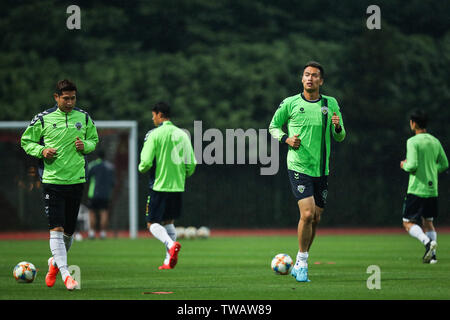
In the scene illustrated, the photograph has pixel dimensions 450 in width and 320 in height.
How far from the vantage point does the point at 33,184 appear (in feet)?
95.6

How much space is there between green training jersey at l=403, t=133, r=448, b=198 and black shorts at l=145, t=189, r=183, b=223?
374cm

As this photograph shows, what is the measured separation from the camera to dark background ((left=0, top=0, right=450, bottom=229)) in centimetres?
3797

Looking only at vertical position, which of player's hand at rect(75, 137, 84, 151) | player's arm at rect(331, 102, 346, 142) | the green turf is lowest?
the green turf

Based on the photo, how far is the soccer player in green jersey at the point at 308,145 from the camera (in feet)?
37.3

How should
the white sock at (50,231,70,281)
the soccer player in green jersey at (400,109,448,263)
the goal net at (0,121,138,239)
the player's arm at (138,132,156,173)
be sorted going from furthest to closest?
the goal net at (0,121,138,239) < the soccer player in green jersey at (400,109,448,263) < the player's arm at (138,132,156,173) < the white sock at (50,231,70,281)

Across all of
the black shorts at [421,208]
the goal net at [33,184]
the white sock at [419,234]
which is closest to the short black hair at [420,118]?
the black shorts at [421,208]

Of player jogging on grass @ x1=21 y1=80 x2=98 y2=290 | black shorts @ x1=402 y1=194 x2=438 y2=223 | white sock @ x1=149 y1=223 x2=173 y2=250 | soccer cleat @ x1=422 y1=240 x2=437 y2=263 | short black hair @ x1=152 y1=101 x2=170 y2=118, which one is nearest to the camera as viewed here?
player jogging on grass @ x1=21 y1=80 x2=98 y2=290

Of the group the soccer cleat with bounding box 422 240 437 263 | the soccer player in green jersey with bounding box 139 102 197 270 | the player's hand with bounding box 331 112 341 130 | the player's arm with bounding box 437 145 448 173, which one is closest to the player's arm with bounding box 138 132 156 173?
the soccer player in green jersey with bounding box 139 102 197 270

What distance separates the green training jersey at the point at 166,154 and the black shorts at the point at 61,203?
Answer: 12.2 ft

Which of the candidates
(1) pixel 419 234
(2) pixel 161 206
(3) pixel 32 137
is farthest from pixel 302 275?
(1) pixel 419 234

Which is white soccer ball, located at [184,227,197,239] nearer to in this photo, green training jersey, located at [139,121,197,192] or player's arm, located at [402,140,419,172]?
green training jersey, located at [139,121,197,192]

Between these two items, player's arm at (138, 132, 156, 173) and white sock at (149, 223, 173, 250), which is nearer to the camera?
white sock at (149, 223, 173, 250)
